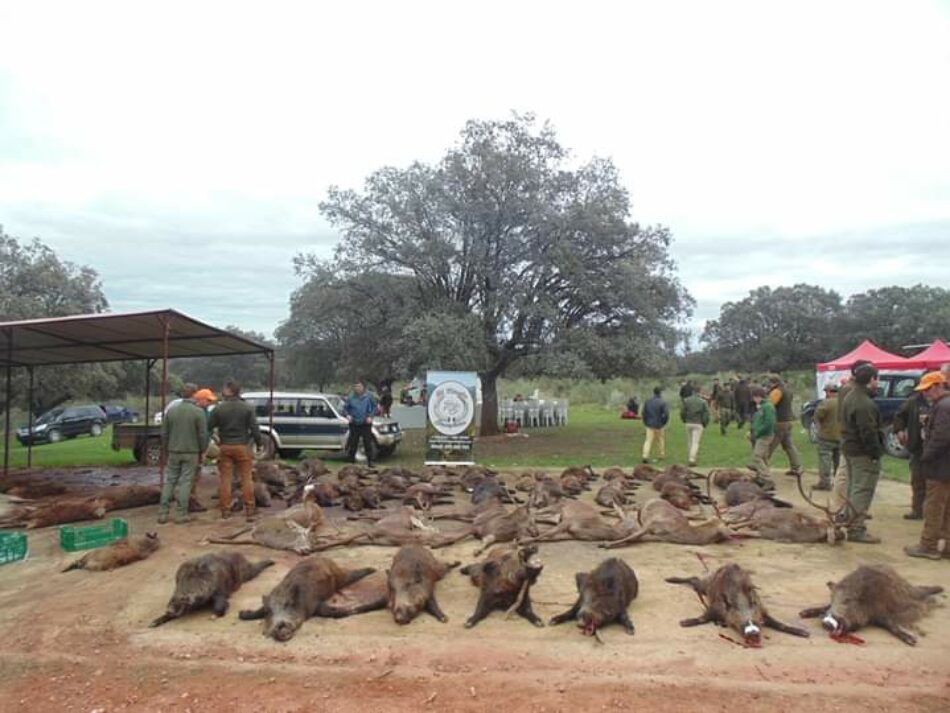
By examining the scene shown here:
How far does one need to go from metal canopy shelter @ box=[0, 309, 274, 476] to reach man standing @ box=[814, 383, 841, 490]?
1021 centimetres

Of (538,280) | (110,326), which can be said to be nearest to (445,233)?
(538,280)

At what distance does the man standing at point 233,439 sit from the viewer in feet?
32.3

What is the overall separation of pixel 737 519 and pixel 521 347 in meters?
14.1

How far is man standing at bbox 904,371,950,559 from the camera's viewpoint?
720cm

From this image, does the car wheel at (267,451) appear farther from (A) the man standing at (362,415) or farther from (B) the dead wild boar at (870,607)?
(B) the dead wild boar at (870,607)

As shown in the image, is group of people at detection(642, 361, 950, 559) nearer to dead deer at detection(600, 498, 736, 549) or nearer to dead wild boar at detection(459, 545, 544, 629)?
dead deer at detection(600, 498, 736, 549)

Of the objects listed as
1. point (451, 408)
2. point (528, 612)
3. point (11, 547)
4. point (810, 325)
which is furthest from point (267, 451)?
point (810, 325)

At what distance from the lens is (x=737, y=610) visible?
5254mm

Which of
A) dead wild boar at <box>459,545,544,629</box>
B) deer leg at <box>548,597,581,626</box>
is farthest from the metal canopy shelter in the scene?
deer leg at <box>548,597,581,626</box>

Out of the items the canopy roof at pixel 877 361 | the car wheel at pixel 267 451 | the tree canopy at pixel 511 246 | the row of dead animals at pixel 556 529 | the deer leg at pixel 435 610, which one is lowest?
the deer leg at pixel 435 610

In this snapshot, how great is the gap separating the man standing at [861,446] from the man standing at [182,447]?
835 centimetres

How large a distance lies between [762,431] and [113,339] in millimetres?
12759

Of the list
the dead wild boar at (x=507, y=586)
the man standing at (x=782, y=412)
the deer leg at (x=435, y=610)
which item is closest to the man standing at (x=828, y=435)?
the man standing at (x=782, y=412)

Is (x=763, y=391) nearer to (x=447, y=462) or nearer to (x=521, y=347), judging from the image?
(x=447, y=462)
